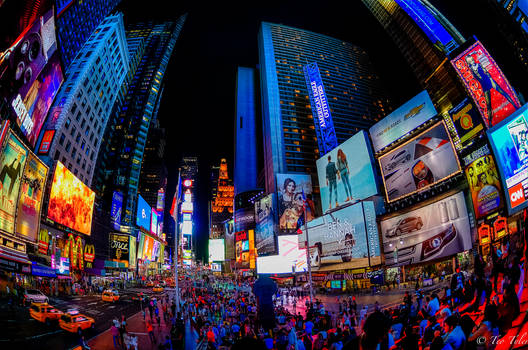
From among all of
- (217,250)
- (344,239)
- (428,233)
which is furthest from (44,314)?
(217,250)

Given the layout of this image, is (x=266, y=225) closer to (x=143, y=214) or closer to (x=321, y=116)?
(x=321, y=116)

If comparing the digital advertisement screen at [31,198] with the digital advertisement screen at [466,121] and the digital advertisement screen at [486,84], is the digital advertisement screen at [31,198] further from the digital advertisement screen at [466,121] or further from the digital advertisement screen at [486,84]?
A: the digital advertisement screen at [466,121]

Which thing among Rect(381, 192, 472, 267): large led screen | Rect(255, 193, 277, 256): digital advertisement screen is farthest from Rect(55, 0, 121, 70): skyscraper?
Rect(255, 193, 277, 256): digital advertisement screen

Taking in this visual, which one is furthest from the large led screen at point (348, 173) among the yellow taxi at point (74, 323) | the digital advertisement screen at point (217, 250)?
the digital advertisement screen at point (217, 250)

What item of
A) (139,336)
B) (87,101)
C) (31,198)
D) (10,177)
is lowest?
(139,336)

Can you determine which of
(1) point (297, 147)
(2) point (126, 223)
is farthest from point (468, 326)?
(2) point (126, 223)
